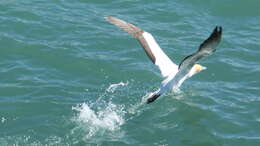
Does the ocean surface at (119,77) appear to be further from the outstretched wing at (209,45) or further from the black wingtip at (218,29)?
the black wingtip at (218,29)

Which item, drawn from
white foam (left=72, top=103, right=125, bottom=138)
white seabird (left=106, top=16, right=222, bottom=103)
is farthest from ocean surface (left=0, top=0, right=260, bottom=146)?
white seabird (left=106, top=16, right=222, bottom=103)

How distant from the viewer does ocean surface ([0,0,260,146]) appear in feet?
49.6

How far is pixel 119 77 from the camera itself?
1759 centimetres

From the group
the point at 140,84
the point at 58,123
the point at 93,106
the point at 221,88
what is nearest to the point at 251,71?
the point at 221,88

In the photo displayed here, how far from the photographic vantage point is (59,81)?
1722cm

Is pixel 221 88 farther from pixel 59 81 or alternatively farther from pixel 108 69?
pixel 59 81

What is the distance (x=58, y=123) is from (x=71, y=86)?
1.90m

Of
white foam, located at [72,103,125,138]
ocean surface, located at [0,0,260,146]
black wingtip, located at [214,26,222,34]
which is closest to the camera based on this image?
black wingtip, located at [214,26,222,34]

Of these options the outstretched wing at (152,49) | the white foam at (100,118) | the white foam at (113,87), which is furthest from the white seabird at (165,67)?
the white foam at (113,87)

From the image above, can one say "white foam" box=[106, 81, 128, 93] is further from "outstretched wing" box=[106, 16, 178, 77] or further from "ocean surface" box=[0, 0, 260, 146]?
"outstretched wing" box=[106, 16, 178, 77]

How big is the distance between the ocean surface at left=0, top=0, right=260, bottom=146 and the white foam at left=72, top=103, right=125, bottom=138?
23mm

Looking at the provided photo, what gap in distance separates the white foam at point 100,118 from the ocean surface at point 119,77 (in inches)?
0.9

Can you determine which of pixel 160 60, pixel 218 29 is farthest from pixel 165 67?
pixel 218 29

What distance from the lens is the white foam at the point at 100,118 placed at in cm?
1523
